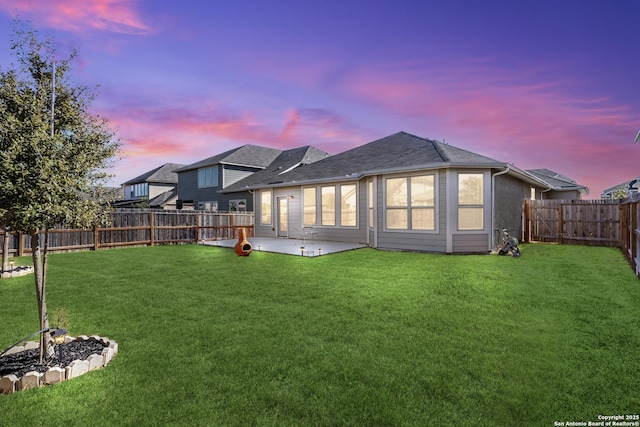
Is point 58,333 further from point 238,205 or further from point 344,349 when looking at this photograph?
point 238,205

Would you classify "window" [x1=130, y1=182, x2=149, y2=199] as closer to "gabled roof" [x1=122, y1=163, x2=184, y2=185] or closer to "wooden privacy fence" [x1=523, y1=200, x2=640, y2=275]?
"gabled roof" [x1=122, y1=163, x2=184, y2=185]

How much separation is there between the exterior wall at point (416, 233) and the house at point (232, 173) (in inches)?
434

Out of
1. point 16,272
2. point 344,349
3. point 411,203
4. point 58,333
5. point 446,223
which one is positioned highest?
point 411,203

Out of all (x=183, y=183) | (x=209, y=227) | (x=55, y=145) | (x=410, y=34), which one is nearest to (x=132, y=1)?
(x=55, y=145)

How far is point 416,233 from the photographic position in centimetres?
1064

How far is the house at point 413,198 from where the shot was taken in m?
10.1

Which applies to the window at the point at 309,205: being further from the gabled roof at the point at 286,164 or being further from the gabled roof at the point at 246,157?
the gabled roof at the point at 246,157

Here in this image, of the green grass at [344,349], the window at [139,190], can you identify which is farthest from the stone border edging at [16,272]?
the window at [139,190]

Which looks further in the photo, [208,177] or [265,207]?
[208,177]

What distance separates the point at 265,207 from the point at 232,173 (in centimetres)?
877

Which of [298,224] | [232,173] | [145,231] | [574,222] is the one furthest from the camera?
[232,173]

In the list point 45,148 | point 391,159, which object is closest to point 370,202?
point 391,159

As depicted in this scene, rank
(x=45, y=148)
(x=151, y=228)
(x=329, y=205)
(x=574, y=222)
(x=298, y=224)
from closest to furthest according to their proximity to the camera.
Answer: (x=45, y=148)
(x=574, y=222)
(x=329, y=205)
(x=151, y=228)
(x=298, y=224)

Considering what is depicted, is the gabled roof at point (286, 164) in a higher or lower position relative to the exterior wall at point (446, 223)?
higher
